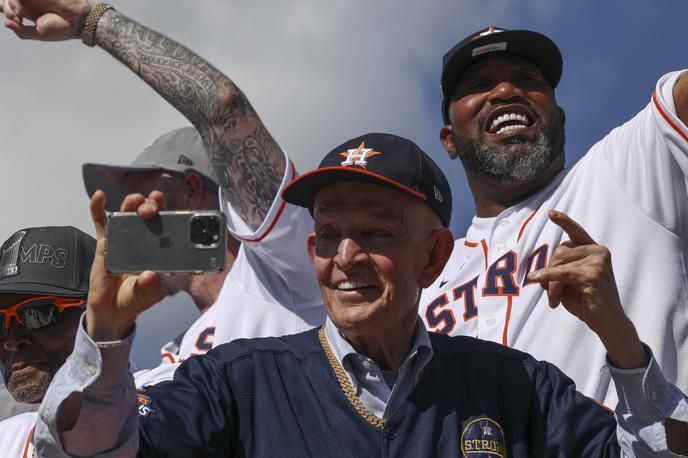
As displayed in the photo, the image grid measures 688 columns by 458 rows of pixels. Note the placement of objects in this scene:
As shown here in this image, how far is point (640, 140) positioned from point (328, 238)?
5.26ft

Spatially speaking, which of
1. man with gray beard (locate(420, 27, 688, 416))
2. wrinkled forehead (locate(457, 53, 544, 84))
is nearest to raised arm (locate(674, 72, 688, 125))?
man with gray beard (locate(420, 27, 688, 416))

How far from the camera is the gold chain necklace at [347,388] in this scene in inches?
122

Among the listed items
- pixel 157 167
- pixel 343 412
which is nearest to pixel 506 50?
pixel 157 167

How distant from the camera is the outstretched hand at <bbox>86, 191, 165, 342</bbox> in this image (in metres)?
2.60

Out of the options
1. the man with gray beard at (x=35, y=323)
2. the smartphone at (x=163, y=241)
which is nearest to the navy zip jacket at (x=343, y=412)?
the smartphone at (x=163, y=241)

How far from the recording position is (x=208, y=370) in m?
3.11

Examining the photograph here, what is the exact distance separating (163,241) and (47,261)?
2.30 metres

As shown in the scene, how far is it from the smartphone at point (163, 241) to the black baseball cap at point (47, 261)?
82.3 inches

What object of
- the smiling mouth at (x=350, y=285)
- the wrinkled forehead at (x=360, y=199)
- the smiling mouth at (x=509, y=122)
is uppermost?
the smiling mouth at (x=509, y=122)

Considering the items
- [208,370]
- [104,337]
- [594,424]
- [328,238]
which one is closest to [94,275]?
[104,337]

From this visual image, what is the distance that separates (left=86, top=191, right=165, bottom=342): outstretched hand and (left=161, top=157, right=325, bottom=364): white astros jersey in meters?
2.36

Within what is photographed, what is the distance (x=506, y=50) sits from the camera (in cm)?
514

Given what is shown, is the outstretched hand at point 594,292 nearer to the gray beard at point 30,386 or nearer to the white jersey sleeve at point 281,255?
the white jersey sleeve at point 281,255

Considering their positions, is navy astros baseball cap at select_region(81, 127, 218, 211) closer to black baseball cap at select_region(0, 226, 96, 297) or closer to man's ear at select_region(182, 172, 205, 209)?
man's ear at select_region(182, 172, 205, 209)
